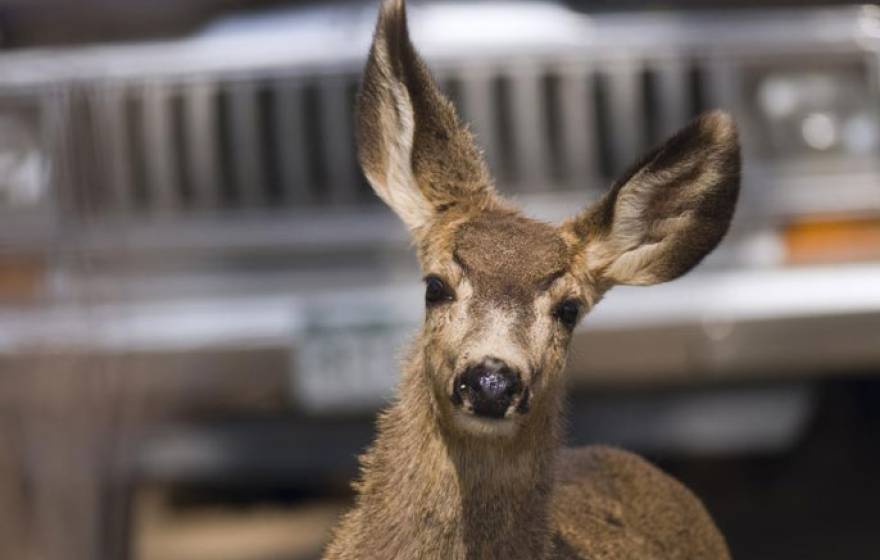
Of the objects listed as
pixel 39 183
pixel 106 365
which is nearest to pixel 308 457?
pixel 39 183

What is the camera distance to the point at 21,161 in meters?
6.34

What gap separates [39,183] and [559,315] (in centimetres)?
258

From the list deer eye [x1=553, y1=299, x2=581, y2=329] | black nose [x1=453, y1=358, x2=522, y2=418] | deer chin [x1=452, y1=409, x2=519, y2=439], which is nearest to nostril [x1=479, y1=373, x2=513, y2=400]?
black nose [x1=453, y1=358, x2=522, y2=418]

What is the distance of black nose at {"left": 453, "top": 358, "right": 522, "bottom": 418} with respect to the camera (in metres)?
3.84

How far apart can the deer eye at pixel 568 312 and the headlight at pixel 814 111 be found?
7.54ft

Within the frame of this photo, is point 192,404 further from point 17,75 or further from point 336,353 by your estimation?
point 17,75

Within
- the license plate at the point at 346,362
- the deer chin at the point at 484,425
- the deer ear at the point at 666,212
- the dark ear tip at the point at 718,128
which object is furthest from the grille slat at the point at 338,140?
the deer chin at the point at 484,425

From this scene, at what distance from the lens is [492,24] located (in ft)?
21.2

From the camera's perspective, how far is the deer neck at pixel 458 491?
4.12 meters

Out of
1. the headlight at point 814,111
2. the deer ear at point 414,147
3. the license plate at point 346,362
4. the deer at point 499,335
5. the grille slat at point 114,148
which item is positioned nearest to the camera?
the deer at point 499,335

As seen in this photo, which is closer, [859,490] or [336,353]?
[336,353]

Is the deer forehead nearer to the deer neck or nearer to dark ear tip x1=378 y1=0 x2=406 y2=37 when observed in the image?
the deer neck

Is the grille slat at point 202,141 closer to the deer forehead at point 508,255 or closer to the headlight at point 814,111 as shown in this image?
the headlight at point 814,111

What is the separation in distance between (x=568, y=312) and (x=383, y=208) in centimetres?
228
